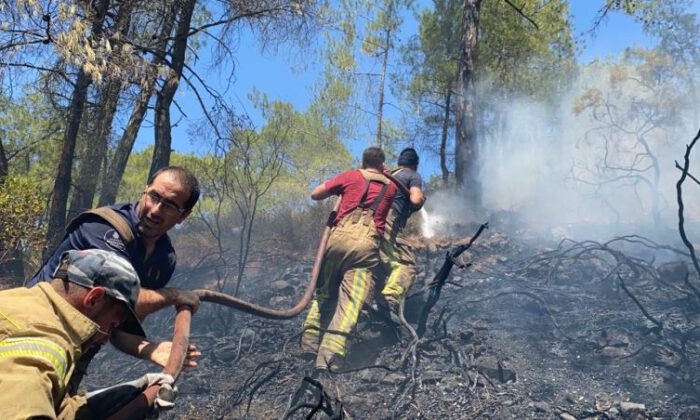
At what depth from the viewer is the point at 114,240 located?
247 centimetres

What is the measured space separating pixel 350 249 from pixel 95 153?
12.1 feet

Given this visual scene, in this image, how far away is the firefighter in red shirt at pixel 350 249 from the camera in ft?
15.9

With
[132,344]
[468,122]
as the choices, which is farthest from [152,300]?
[468,122]

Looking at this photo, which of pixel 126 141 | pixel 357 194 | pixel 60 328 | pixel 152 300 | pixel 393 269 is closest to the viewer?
pixel 60 328

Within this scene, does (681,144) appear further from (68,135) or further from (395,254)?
(68,135)

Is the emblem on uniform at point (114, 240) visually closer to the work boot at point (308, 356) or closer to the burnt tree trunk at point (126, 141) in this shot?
the work boot at point (308, 356)

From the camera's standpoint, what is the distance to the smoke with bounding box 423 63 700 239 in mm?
16047

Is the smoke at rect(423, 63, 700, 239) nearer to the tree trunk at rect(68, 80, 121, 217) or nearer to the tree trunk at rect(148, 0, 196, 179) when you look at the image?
the tree trunk at rect(148, 0, 196, 179)

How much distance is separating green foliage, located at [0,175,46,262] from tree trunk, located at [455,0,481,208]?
7.21m

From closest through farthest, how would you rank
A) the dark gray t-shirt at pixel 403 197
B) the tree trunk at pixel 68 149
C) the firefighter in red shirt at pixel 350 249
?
1. the firefighter in red shirt at pixel 350 249
2. the dark gray t-shirt at pixel 403 197
3. the tree trunk at pixel 68 149

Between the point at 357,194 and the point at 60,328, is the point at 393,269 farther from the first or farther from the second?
the point at 60,328

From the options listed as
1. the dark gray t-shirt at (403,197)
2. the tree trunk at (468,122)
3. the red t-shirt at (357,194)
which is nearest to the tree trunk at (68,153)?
the red t-shirt at (357,194)

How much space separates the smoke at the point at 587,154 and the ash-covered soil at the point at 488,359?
7151mm

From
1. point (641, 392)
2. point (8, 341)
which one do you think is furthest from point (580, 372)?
point (8, 341)
